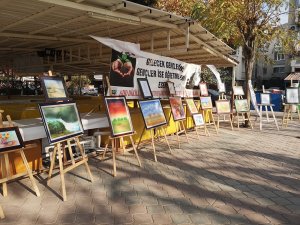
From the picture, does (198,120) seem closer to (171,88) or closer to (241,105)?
(171,88)

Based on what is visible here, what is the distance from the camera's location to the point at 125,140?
7234mm

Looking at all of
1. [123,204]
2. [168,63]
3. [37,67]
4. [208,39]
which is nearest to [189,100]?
[168,63]

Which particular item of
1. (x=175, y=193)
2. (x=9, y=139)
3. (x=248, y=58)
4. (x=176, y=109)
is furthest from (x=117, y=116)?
(x=248, y=58)

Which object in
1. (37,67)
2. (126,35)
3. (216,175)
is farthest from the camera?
(37,67)

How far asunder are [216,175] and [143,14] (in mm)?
3411

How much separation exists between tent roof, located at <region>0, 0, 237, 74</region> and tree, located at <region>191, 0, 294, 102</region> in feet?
2.14

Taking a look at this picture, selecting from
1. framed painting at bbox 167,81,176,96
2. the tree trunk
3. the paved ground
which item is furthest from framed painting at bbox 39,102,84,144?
the tree trunk

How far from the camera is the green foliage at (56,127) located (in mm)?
4332

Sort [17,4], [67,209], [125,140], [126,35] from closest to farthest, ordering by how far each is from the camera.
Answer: [67,209] → [17,4] → [125,140] → [126,35]

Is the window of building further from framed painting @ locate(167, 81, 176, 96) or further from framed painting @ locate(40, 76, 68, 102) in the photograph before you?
framed painting @ locate(40, 76, 68, 102)

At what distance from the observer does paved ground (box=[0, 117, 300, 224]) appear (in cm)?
381

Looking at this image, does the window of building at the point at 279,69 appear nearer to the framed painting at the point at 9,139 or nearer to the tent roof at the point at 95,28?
the tent roof at the point at 95,28

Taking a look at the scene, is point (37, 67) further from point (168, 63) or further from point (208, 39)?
point (208, 39)

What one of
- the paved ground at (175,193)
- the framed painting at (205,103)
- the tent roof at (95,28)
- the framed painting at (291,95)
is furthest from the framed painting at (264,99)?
the paved ground at (175,193)
